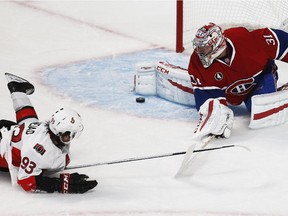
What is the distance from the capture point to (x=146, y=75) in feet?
12.5

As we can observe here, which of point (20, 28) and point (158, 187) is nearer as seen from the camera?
point (158, 187)

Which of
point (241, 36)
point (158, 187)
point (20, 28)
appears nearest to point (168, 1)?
point (20, 28)

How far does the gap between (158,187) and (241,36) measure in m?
1.04

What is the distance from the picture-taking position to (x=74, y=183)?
2604 millimetres

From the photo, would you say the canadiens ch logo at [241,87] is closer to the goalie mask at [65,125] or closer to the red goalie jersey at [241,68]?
the red goalie jersey at [241,68]

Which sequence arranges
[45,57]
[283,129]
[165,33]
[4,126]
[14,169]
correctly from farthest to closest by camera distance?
1. [165,33]
2. [45,57]
3. [283,129]
4. [4,126]
5. [14,169]

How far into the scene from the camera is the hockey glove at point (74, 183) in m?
2.60

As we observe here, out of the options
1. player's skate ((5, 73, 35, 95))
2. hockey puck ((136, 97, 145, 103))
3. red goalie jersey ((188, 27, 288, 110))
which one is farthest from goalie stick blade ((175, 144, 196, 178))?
hockey puck ((136, 97, 145, 103))

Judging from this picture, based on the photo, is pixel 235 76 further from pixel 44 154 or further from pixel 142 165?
pixel 44 154

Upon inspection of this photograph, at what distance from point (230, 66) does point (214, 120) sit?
1.09ft

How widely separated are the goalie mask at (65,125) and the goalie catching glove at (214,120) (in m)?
0.75

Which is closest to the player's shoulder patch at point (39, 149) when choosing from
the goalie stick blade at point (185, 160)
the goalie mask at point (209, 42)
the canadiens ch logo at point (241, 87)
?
the goalie stick blade at point (185, 160)

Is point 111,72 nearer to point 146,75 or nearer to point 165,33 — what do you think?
point 146,75

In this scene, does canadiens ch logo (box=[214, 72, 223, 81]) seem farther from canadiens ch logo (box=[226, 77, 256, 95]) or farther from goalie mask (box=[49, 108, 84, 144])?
goalie mask (box=[49, 108, 84, 144])
